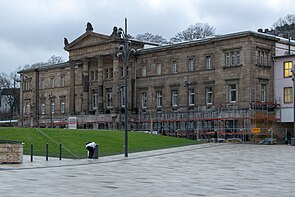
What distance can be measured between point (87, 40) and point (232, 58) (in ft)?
89.3

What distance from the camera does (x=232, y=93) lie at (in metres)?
68.6

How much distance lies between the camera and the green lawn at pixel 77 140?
41969 millimetres

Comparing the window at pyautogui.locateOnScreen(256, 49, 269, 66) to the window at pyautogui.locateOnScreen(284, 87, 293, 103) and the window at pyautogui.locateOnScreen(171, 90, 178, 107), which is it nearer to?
the window at pyautogui.locateOnScreen(284, 87, 293, 103)

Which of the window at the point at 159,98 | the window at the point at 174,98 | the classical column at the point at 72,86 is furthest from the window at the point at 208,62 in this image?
the classical column at the point at 72,86

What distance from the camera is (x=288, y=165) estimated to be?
32.2m

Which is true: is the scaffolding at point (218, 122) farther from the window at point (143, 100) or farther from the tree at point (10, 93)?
the tree at point (10, 93)

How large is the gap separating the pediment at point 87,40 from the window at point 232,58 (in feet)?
68.5

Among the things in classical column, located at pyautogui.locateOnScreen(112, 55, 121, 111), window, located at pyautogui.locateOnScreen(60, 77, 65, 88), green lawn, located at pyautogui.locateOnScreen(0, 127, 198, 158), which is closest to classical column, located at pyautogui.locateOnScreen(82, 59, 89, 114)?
classical column, located at pyautogui.locateOnScreen(112, 55, 121, 111)

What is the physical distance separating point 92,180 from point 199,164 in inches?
463

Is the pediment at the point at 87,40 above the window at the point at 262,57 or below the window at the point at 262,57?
above

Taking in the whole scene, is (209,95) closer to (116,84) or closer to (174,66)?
(174,66)

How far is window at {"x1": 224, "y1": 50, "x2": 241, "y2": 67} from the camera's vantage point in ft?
223

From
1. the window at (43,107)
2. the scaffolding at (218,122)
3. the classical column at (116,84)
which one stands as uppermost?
the classical column at (116,84)

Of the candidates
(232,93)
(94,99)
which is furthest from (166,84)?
(94,99)
